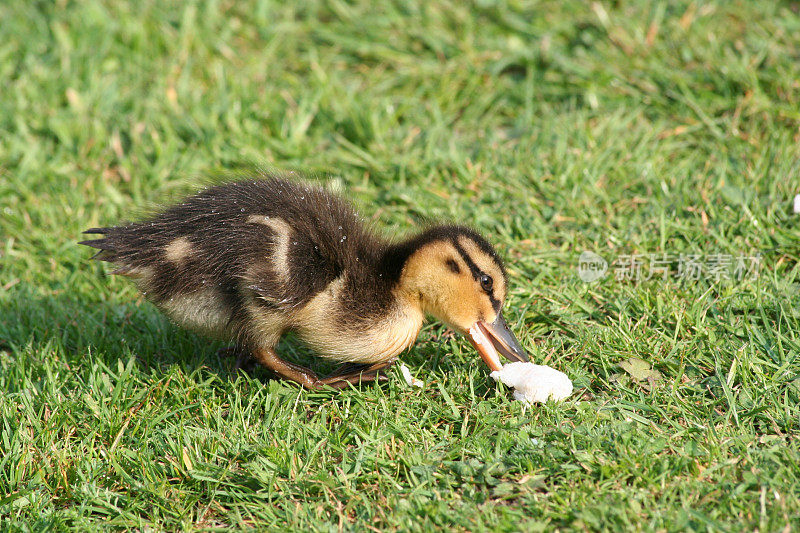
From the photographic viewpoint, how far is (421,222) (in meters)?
3.95

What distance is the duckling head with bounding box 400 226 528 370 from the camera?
11.2 ft

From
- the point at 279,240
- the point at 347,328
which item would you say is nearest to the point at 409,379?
the point at 347,328

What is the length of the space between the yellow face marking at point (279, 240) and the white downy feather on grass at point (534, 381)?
0.91m

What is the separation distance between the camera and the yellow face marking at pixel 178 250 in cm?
336

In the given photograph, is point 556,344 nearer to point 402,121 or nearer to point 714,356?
point 714,356

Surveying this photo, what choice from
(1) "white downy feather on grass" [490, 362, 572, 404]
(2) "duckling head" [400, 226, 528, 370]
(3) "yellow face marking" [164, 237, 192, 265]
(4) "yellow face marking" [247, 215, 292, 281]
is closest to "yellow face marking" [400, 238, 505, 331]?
(2) "duckling head" [400, 226, 528, 370]

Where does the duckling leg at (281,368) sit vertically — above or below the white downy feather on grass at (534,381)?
below

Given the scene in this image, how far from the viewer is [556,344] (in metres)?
3.71

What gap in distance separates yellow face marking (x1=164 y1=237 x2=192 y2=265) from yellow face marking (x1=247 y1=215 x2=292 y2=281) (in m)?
0.26

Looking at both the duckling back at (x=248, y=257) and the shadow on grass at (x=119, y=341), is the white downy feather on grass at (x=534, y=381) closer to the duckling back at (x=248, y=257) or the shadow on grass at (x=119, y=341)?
the shadow on grass at (x=119, y=341)

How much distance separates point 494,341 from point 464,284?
0.28 m

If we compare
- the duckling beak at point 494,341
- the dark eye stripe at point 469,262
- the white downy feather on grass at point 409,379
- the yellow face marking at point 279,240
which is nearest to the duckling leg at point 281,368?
the white downy feather on grass at point 409,379

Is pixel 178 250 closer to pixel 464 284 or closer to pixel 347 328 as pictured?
pixel 347 328

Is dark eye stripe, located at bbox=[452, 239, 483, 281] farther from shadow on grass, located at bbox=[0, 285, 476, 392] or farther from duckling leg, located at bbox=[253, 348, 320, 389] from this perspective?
duckling leg, located at bbox=[253, 348, 320, 389]
